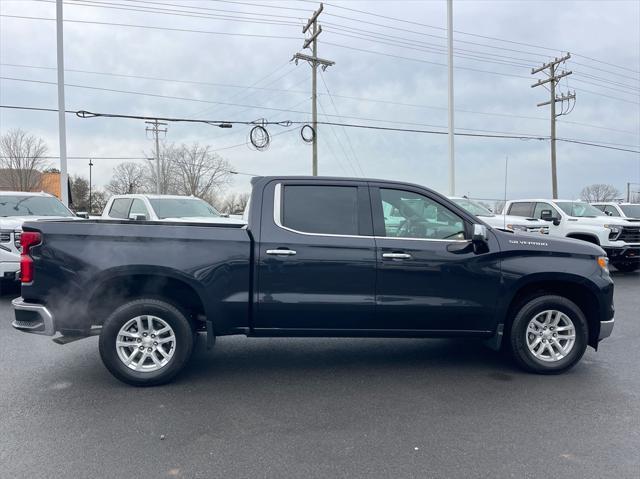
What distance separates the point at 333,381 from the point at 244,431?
4.17 feet

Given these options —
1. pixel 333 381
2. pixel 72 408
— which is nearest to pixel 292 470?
pixel 333 381

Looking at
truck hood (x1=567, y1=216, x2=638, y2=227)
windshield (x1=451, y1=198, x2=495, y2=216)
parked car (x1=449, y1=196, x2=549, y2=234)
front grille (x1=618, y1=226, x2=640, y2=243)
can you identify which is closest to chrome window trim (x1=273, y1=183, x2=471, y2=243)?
parked car (x1=449, y1=196, x2=549, y2=234)

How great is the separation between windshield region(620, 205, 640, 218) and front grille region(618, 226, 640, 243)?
478cm

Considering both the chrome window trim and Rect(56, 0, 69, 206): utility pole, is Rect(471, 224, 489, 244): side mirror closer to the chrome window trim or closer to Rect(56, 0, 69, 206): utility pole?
the chrome window trim

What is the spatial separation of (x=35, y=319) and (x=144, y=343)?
0.97 m

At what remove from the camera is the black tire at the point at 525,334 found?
15.8ft

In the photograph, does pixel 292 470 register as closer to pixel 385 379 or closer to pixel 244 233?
pixel 385 379

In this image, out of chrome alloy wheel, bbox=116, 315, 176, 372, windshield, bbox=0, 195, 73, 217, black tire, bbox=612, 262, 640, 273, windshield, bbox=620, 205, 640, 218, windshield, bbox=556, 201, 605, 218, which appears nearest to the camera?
chrome alloy wheel, bbox=116, 315, 176, 372

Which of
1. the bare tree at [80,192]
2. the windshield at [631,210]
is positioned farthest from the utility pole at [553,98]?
the bare tree at [80,192]

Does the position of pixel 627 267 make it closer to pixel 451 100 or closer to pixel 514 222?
pixel 514 222

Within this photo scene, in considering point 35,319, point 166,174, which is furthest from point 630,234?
point 166,174

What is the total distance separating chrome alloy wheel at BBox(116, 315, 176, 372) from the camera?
446cm

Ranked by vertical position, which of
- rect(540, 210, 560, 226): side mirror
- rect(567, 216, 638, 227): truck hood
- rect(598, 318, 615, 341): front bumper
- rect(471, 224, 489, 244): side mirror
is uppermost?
rect(540, 210, 560, 226): side mirror

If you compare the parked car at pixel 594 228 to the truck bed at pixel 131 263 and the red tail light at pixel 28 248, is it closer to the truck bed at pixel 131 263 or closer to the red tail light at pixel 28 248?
the truck bed at pixel 131 263
